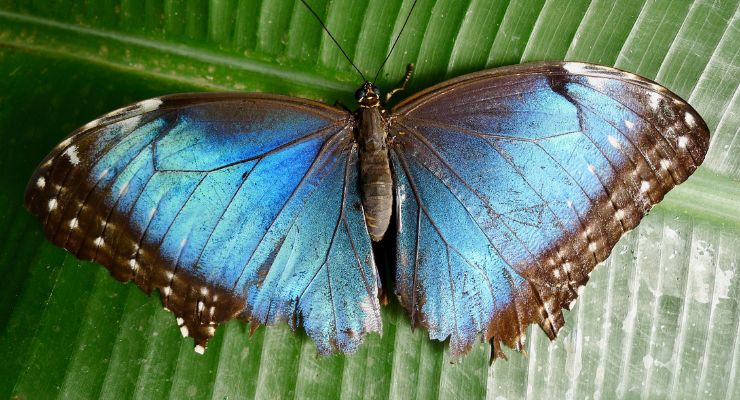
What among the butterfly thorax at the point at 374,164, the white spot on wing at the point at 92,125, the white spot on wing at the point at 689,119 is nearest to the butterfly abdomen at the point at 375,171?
the butterfly thorax at the point at 374,164

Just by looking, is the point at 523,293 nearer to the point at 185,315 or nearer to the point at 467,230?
the point at 467,230

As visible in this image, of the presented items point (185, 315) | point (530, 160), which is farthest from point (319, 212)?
point (530, 160)

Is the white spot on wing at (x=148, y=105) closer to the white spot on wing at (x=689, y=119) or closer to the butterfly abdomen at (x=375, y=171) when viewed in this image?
the butterfly abdomen at (x=375, y=171)

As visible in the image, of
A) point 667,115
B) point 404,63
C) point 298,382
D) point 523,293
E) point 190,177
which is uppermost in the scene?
point 404,63

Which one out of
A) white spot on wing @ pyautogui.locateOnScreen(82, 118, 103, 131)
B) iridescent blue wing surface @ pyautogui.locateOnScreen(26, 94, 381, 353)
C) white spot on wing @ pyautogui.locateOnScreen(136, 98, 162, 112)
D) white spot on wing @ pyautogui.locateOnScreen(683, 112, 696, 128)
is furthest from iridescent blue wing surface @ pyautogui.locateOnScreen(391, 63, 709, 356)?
white spot on wing @ pyautogui.locateOnScreen(82, 118, 103, 131)

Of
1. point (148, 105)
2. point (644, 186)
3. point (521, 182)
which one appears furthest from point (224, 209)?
point (644, 186)

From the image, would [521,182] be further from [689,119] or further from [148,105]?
[148,105]

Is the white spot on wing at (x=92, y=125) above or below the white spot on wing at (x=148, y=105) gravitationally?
below

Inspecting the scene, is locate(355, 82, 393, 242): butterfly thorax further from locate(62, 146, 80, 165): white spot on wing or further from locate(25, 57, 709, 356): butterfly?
locate(62, 146, 80, 165): white spot on wing
